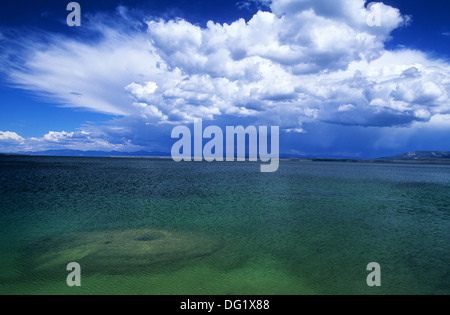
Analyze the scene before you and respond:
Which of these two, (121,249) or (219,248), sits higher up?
(121,249)

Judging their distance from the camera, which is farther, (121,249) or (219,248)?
(219,248)

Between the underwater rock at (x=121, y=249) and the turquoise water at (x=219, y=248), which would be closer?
the turquoise water at (x=219, y=248)

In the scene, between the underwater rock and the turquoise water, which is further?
the underwater rock

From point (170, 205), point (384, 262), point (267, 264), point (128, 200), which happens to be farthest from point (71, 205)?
point (384, 262)

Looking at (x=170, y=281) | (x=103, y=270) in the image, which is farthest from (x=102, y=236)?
(x=170, y=281)

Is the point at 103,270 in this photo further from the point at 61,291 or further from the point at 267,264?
the point at 267,264

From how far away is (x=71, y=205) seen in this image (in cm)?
2447

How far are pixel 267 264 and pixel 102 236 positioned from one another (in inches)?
399

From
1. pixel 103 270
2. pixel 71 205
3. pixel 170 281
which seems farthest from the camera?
pixel 71 205

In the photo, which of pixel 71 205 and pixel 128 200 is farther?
pixel 128 200

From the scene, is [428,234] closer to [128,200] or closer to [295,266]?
[295,266]
